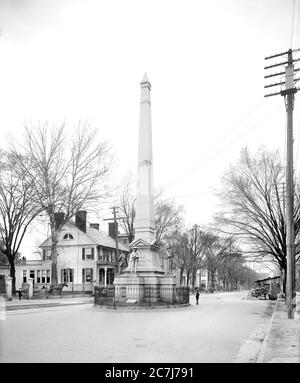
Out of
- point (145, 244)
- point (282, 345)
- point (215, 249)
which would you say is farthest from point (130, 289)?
point (215, 249)

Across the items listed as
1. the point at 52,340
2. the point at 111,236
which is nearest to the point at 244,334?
the point at 52,340

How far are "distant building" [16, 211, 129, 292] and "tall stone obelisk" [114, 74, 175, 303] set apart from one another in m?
27.1

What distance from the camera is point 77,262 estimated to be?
53938 millimetres

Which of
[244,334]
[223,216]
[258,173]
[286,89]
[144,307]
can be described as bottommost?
[144,307]

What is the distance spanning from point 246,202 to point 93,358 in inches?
920

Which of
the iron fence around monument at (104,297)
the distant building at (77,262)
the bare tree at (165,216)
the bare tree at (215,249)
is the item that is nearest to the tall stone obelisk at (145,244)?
the iron fence around monument at (104,297)

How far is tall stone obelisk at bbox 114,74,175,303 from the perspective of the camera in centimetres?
2428

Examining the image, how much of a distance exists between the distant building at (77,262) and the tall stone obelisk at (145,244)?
2708 cm

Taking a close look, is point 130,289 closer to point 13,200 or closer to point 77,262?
point 13,200

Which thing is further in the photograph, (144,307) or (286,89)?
(144,307)

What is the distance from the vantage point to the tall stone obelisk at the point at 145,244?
79.7 ft
